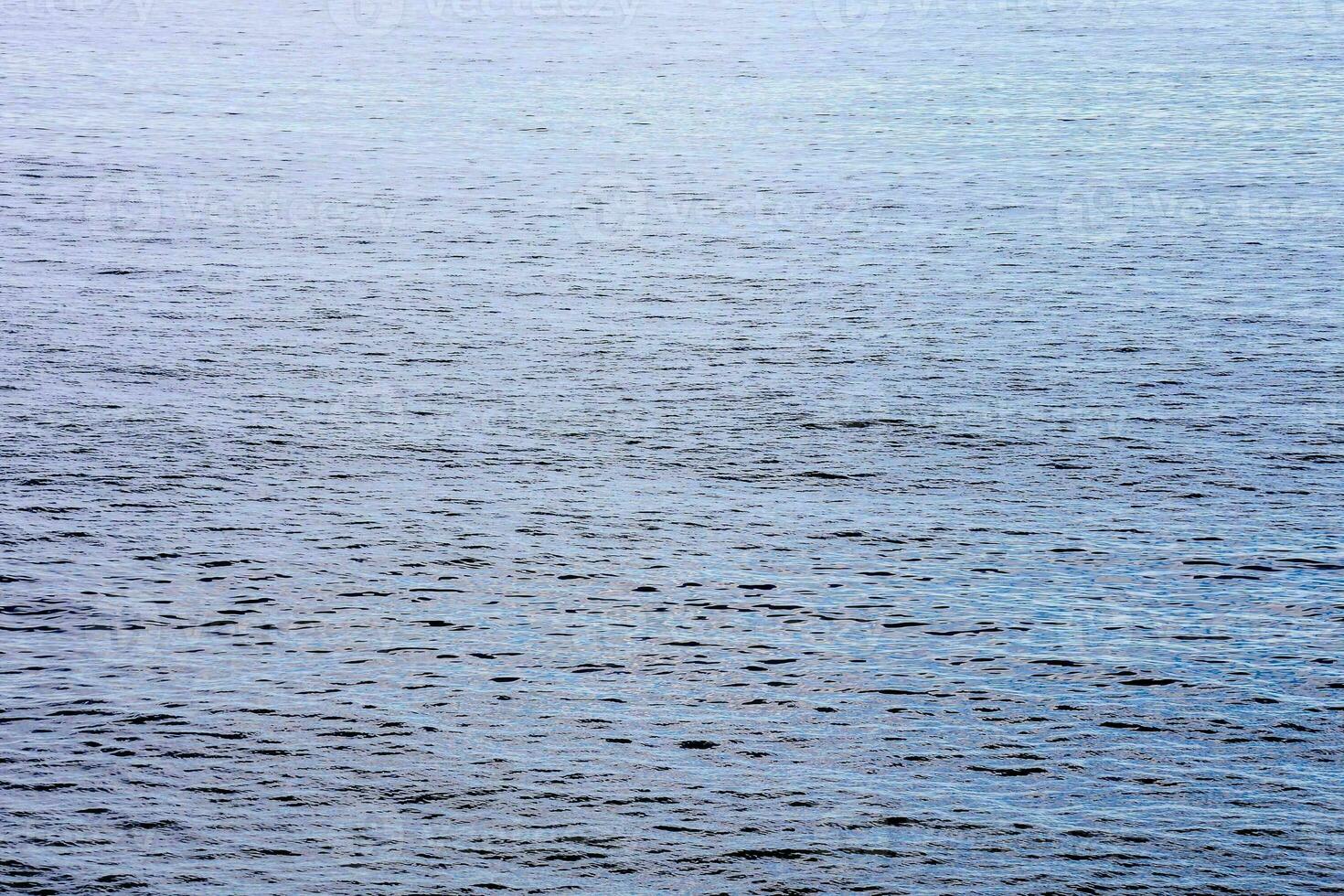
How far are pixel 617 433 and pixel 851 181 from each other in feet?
5.05

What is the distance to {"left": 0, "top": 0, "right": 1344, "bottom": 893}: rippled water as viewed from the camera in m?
1.43

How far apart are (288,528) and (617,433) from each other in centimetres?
47

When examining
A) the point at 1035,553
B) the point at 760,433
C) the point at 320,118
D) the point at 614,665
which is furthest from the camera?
the point at 320,118

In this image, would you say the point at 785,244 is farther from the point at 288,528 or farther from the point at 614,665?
the point at 614,665

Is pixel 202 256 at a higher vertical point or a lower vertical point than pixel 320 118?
lower

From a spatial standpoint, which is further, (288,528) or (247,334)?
(247,334)

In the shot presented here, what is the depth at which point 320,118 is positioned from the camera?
→ 424 centimetres

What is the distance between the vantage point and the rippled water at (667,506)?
143 cm

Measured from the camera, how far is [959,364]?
2.57 m

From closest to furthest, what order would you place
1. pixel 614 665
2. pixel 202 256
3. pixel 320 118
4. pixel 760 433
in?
pixel 614 665
pixel 760 433
pixel 202 256
pixel 320 118

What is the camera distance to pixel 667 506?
6.77 feet

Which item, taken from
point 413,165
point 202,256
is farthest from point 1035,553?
point 413,165

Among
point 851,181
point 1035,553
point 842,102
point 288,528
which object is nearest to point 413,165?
point 851,181

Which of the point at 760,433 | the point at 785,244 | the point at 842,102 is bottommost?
the point at 760,433
